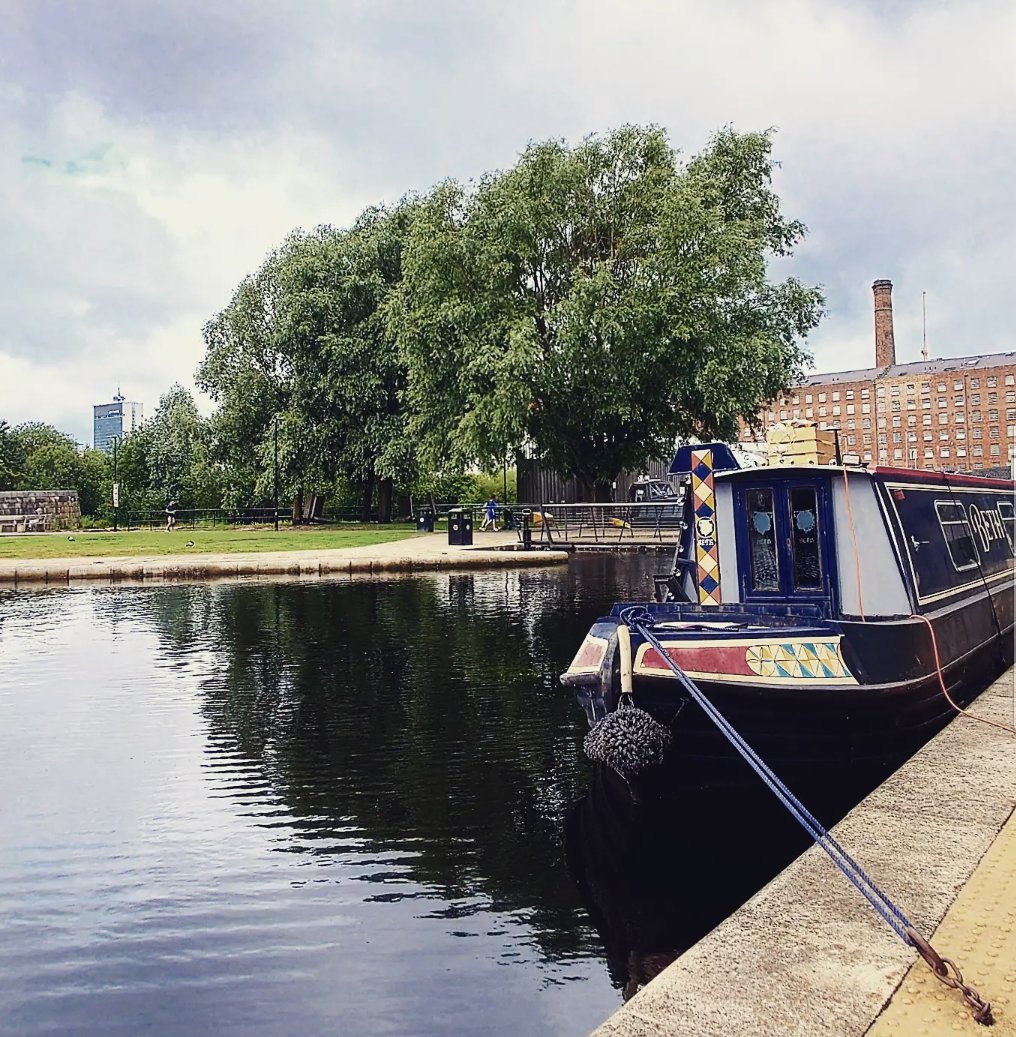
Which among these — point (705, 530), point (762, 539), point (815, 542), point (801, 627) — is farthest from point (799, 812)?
point (705, 530)

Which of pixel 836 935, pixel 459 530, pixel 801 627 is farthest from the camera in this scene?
pixel 459 530

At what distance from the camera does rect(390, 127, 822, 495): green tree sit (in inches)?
1101

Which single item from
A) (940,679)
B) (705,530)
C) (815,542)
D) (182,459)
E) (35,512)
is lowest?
(940,679)

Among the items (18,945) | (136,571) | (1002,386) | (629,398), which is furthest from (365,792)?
(1002,386)

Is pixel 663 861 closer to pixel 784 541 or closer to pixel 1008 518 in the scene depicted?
pixel 784 541

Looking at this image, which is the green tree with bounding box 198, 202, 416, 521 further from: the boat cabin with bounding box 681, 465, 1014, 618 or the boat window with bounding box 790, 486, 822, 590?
the boat window with bounding box 790, 486, 822, 590

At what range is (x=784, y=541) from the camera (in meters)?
7.31

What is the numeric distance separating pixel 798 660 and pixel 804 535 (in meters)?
1.49

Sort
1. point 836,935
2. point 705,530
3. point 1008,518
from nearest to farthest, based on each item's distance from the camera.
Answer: point 836,935 → point 705,530 → point 1008,518

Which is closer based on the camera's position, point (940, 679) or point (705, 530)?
point (940, 679)

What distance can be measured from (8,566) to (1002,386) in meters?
100

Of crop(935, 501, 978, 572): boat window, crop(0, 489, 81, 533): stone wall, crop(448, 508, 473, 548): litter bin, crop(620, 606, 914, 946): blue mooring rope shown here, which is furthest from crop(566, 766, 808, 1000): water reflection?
crop(0, 489, 81, 533): stone wall

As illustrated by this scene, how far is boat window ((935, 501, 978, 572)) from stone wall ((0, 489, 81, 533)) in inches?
1615

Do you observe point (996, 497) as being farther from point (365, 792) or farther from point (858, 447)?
point (858, 447)
